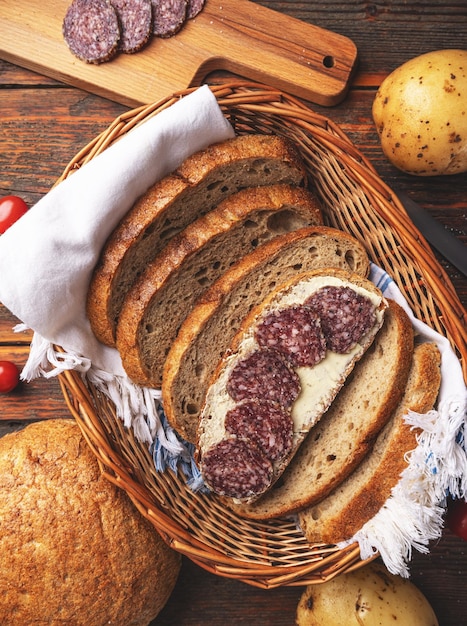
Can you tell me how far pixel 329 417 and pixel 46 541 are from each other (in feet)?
4.01

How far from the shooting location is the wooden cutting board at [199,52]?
2.85 meters

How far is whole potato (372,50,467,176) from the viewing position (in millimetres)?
2516

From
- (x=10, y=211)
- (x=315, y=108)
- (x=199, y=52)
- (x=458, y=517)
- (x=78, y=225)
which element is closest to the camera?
(x=78, y=225)

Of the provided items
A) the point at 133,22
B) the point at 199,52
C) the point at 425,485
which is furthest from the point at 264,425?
the point at 133,22

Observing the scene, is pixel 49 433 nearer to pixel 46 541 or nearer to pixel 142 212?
pixel 46 541

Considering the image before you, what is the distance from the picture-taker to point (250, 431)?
7.59ft

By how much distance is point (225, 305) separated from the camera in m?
2.44

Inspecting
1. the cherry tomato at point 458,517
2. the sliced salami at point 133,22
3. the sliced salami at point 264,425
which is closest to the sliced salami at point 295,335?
the sliced salami at point 264,425

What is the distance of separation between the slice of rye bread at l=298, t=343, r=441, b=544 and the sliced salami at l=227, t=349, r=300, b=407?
42 cm

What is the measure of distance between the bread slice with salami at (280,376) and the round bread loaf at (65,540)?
512mm

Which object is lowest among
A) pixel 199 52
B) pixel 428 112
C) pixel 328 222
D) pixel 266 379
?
pixel 266 379

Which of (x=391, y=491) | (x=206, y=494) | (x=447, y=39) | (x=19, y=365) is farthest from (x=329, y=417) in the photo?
(x=447, y=39)

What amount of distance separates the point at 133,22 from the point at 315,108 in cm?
92

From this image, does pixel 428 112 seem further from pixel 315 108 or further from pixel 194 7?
pixel 194 7
